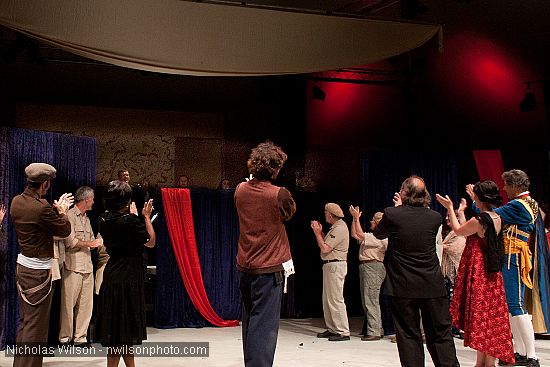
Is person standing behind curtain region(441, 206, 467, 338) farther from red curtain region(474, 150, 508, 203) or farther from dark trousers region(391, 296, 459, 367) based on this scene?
dark trousers region(391, 296, 459, 367)

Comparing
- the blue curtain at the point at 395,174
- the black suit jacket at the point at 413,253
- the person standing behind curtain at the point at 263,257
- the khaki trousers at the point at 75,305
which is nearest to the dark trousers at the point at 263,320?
the person standing behind curtain at the point at 263,257

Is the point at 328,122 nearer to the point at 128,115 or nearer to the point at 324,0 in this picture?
the point at 324,0

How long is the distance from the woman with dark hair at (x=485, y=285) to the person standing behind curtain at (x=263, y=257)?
141 centimetres

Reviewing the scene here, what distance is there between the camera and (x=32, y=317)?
13.3 feet

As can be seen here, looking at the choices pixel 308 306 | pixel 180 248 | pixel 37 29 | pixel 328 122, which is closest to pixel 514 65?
pixel 328 122

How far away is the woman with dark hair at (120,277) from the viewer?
3.81 meters

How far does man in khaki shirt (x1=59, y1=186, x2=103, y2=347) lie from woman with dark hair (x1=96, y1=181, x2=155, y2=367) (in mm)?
2247

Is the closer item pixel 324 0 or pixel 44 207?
pixel 44 207

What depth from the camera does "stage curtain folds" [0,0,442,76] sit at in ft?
18.2

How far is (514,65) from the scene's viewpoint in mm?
10289

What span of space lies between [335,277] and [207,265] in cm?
171

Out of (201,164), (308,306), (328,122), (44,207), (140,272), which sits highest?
(328,122)

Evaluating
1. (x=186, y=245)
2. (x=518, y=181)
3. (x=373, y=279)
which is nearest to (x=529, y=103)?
(x=373, y=279)

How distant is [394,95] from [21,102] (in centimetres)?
643
